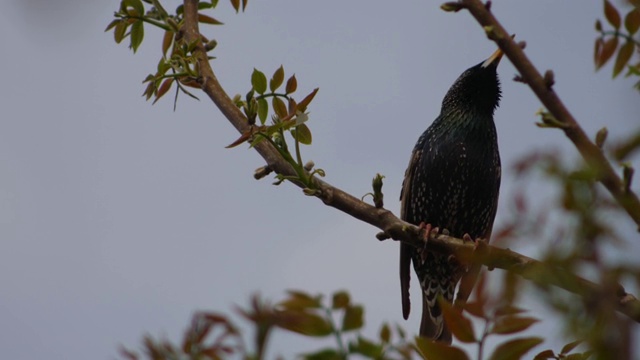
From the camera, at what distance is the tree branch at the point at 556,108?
0.97 m

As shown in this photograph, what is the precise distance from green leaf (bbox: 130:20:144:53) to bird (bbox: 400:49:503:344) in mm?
2490

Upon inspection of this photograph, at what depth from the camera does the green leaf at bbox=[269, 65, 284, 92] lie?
9.59 ft

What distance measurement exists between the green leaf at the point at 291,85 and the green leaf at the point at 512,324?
194cm

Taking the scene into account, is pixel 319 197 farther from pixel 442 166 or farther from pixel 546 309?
pixel 442 166

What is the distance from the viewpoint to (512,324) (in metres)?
1.03

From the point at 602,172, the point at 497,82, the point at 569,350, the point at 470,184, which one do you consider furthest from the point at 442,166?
the point at 602,172

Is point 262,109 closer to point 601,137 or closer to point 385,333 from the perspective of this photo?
point 601,137

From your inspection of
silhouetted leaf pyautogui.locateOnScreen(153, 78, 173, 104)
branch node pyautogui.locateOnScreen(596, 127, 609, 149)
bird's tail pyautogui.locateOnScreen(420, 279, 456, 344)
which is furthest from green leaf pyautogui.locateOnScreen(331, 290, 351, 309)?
bird's tail pyautogui.locateOnScreen(420, 279, 456, 344)

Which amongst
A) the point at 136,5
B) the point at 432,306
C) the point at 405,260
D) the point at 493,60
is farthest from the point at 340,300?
the point at 493,60

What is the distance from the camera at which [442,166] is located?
17.9 ft

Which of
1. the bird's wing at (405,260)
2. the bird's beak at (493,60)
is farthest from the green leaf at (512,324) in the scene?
the bird's beak at (493,60)

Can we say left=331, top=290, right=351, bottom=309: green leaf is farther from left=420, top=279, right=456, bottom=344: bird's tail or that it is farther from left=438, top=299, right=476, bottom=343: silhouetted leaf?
left=420, top=279, right=456, bottom=344: bird's tail

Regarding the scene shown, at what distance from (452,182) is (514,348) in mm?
4457

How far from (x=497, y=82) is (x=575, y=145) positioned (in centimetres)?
473
